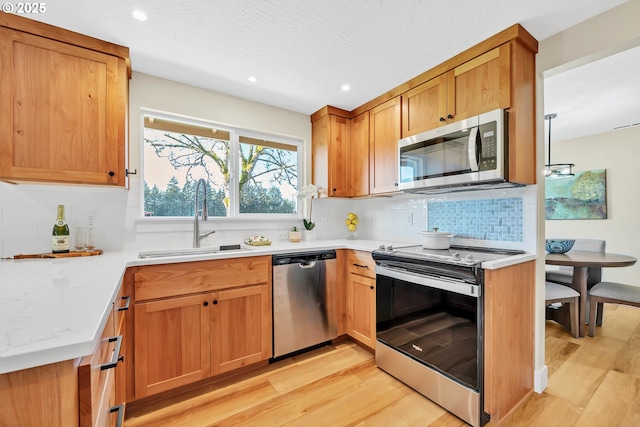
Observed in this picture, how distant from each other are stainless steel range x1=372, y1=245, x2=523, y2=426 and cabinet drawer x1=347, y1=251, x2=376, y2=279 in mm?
112

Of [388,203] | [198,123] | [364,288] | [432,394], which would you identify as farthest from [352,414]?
[198,123]

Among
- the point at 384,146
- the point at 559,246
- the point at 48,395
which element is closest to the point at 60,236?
the point at 48,395

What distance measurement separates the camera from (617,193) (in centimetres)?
393

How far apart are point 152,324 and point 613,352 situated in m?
3.63

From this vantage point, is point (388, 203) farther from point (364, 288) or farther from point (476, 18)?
point (476, 18)

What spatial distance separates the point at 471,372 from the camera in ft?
5.22

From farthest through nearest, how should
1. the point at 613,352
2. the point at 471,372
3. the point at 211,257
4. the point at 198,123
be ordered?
the point at 198,123, the point at 613,352, the point at 211,257, the point at 471,372

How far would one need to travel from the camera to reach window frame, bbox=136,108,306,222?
2.26 meters

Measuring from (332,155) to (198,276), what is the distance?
5.75 feet

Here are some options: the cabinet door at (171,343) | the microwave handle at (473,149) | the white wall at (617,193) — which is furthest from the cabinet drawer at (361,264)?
the white wall at (617,193)

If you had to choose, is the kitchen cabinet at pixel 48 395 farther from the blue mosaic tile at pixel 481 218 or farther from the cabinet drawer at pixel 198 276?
the blue mosaic tile at pixel 481 218

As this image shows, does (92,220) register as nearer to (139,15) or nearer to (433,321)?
(139,15)

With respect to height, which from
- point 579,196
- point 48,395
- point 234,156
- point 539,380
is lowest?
point 539,380

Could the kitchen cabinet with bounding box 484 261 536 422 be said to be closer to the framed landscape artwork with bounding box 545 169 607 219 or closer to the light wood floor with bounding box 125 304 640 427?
the light wood floor with bounding box 125 304 640 427
